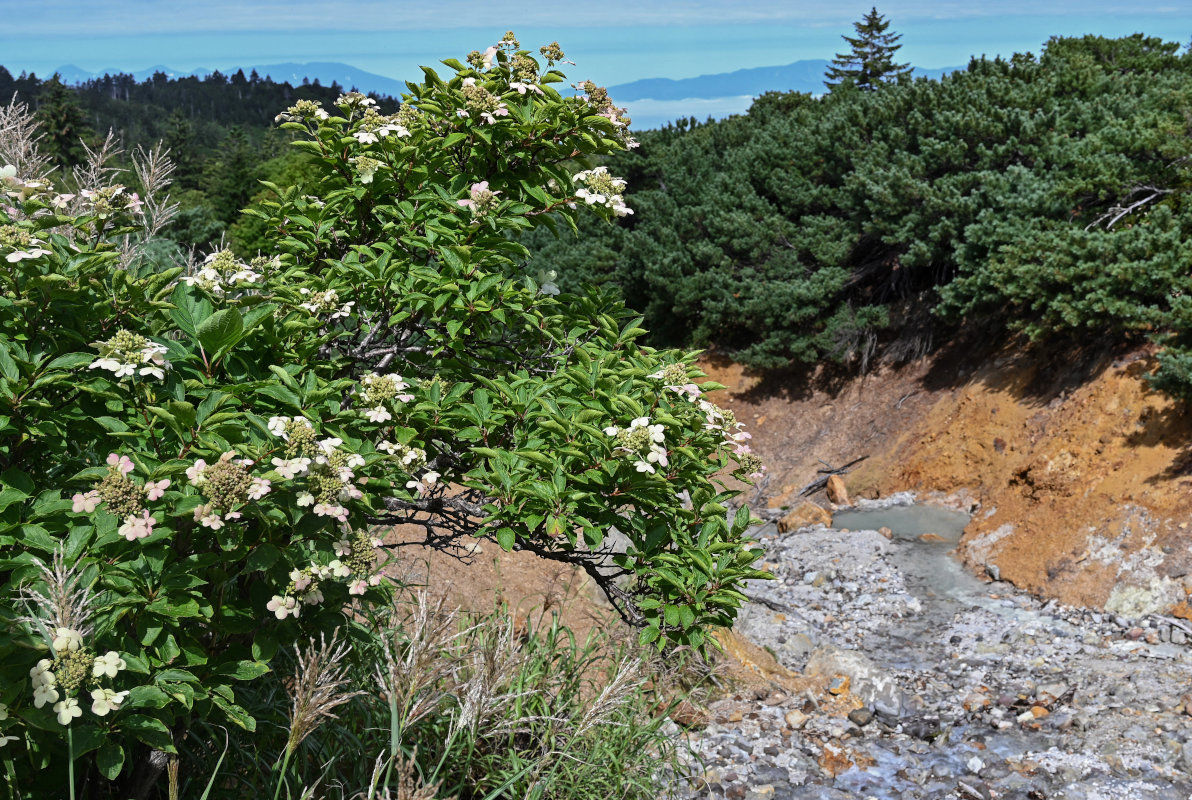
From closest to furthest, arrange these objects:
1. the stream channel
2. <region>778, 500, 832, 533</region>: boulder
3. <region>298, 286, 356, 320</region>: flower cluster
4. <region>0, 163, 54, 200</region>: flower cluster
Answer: <region>0, 163, 54, 200</region>: flower cluster < <region>298, 286, 356, 320</region>: flower cluster < the stream channel < <region>778, 500, 832, 533</region>: boulder

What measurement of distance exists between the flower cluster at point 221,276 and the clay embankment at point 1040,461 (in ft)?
28.4

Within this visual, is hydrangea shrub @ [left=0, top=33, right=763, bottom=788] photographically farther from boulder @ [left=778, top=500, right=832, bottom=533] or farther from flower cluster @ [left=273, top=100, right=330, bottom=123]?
boulder @ [left=778, top=500, right=832, bottom=533]

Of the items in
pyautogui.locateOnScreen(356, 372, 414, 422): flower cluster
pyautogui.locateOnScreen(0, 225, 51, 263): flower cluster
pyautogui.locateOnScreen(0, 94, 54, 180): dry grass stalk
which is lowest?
pyautogui.locateOnScreen(356, 372, 414, 422): flower cluster

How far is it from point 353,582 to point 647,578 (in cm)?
124

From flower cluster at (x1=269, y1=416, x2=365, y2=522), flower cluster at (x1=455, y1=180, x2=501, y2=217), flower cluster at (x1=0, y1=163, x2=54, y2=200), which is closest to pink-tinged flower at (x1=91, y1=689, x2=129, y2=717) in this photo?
flower cluster at (x1=269, y1=416, x2=365, y2=522)

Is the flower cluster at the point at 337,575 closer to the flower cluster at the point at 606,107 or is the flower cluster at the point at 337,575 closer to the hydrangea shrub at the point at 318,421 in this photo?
the hydrangea shrub at the point at 318,421

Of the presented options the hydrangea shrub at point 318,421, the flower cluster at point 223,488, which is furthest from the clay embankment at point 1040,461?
the flower cluster at point 223,488

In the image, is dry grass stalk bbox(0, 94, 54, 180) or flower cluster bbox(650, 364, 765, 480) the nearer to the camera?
flower cluster bbox(650, 364, 765, 480)

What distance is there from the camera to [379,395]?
9.80 feet

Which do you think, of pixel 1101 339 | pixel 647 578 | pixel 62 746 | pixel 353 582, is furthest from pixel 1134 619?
pixel 62 746

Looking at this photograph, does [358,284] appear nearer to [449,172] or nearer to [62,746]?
[449,172]

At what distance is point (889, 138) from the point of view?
1669 centimetres

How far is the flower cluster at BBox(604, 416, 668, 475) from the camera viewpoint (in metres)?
2.91

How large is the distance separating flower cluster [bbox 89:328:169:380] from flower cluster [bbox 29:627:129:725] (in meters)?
0.74
